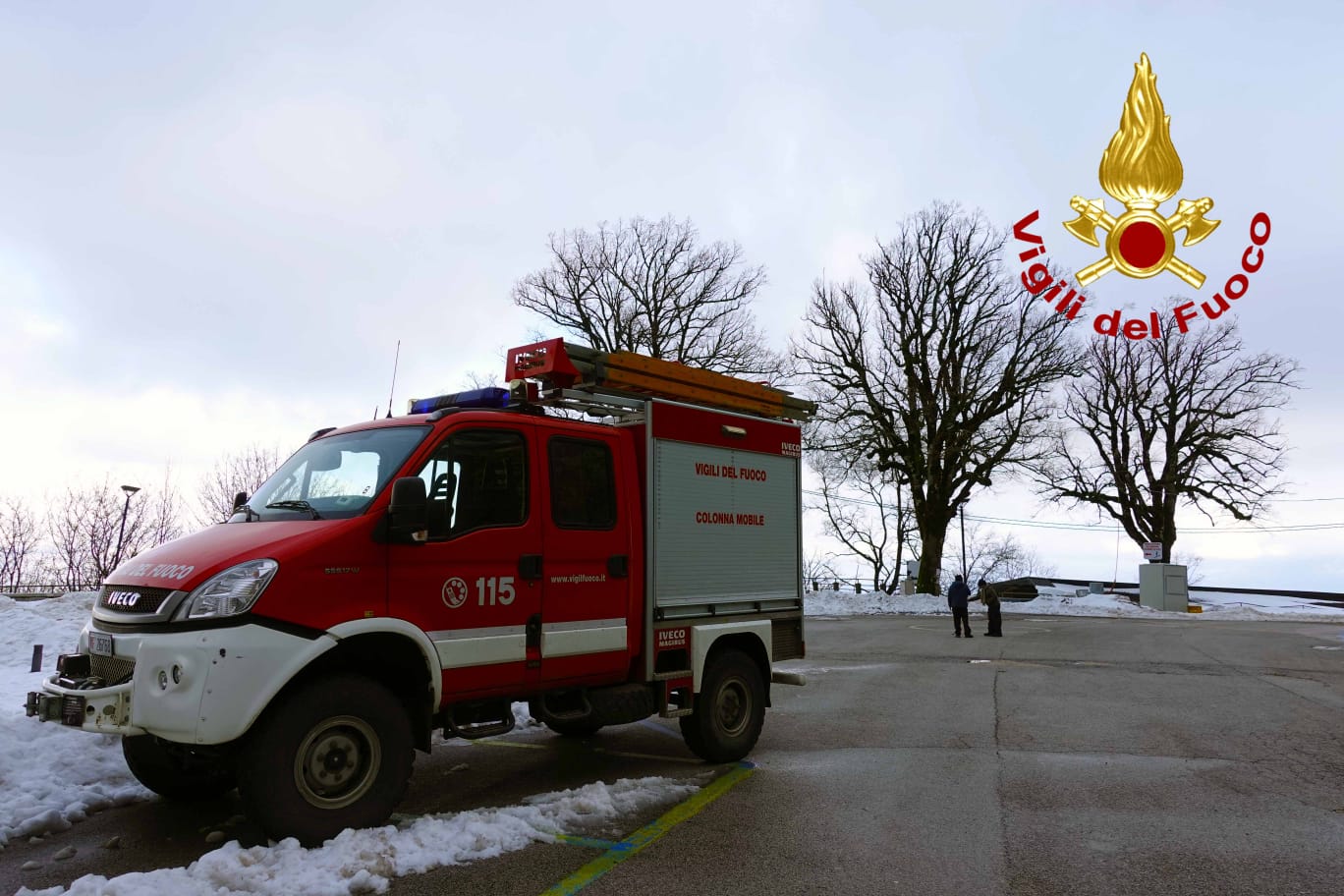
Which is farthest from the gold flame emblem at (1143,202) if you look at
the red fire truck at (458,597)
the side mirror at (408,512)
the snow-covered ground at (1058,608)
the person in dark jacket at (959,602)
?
the side mirror at (408,512)

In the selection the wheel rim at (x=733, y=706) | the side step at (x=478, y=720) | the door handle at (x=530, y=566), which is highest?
the door handle at (x=530, y=566)

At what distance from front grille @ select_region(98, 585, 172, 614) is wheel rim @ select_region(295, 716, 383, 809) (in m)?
1.06

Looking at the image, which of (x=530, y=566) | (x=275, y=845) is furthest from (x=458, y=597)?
(x=275, y=845)

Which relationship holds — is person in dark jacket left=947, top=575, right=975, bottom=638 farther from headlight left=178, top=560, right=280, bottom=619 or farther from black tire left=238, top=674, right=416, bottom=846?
headlight left=178, top=560, right=280, bottom=619

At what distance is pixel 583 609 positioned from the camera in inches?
255

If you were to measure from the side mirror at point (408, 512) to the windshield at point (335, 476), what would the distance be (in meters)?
0.26

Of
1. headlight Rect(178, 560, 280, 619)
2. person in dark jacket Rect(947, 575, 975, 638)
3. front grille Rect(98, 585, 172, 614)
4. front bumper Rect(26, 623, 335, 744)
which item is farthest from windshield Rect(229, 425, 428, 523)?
Result: person in dark jacket Rect(947, 575, 975, 638)

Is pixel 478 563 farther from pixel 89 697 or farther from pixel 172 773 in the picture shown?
pixel 172 773

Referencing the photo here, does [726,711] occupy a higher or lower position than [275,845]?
higher

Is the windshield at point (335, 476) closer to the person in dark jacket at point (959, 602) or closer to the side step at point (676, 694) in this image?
the side step at point (676, 694)

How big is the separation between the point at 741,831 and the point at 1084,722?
19.3 feet

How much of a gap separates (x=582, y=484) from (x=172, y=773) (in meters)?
3.24

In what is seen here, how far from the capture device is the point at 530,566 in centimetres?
A: 605

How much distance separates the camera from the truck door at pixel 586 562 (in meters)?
6.26
